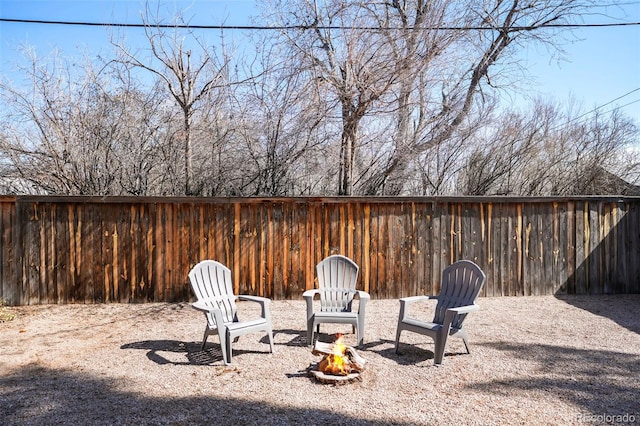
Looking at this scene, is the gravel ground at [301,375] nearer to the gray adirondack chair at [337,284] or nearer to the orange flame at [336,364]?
the orange flame at [336,364]

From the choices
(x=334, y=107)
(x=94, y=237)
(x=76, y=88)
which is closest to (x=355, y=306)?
(x=334, y=107)

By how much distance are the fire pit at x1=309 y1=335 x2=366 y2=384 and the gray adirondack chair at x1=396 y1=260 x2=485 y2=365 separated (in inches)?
28.2

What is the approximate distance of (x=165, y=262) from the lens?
19.9 feet

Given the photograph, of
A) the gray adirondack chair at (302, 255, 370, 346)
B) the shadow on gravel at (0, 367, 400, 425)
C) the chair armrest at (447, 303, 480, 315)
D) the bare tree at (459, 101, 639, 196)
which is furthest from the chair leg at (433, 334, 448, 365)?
the bare tree at (459, 101, 639, 196)

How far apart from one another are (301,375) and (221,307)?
1.25 m

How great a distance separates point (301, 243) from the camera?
6.22 meters

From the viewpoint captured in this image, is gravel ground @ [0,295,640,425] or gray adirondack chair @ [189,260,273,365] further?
gray adirondack chair @ [189,260,273,365]

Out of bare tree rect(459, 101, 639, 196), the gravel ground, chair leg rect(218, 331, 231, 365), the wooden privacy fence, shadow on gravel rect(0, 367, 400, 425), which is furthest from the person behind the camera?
bare tree rect(459, 101, 639, 196)

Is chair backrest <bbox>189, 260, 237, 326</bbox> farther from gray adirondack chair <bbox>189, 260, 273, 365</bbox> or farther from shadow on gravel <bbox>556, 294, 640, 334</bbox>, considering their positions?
shadow on gravel <bbox>556, 294, 640, 334</bbox>

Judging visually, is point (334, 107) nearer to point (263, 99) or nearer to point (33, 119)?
point (263, 99)

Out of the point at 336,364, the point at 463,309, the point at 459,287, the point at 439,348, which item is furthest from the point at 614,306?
the point at 336,364

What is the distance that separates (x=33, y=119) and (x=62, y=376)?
5.47 meters

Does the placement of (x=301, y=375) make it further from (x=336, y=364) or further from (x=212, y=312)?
(x=212, y=312)

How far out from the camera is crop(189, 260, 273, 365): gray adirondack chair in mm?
3738
